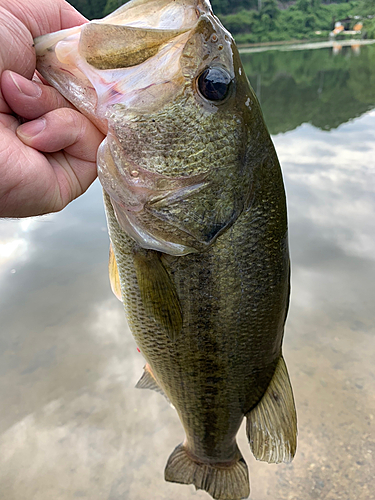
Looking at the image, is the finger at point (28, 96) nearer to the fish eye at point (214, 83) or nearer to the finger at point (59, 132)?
the finger at point (59, 132)

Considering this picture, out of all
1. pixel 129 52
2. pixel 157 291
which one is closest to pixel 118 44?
pixel 129 52

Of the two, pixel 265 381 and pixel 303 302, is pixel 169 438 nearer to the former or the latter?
pixel 265 381

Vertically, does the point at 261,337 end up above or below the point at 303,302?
above

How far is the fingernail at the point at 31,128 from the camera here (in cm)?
108

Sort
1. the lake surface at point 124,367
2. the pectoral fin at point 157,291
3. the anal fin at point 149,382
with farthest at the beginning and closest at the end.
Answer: the lake surface at point 124,367
the anal fin at point 149,382
the pectoral fin at point 157,291

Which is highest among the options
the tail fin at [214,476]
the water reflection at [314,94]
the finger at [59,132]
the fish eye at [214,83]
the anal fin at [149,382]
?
the fish eye at [214,83]

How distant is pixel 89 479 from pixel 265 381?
5.88ft

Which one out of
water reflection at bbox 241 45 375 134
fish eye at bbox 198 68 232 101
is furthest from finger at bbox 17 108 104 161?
water reflection at bbox 241 45 375 134

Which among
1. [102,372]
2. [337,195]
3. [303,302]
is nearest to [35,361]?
[102,372]

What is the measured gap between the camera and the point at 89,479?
2.62 metres

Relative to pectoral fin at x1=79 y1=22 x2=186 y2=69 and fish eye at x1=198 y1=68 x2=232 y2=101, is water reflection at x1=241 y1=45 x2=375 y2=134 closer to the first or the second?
fish eye at x1=198 y1=68 x2=232 y2=101

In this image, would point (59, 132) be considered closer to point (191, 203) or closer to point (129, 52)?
point (129, 52)

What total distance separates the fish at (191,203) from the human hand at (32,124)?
60 millimetres

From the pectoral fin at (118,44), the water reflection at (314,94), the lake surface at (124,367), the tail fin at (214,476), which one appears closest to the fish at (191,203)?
the pectoral fin at (118,44)
